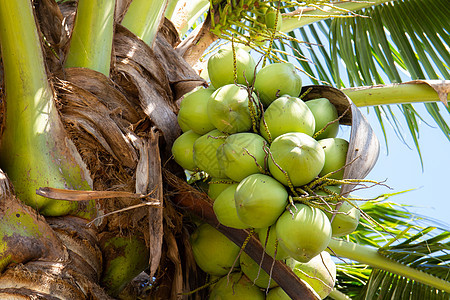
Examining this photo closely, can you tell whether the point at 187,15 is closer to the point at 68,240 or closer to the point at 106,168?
the point at 106,168

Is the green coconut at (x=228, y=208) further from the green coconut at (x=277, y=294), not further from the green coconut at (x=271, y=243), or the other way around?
the green coconut at (x=277, y=294)

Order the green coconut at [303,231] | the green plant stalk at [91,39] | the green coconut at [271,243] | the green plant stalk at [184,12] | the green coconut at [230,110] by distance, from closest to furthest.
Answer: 1. the green coconut at [303,231]
2. the green coconut at [271,243]
3. the green coconut at [230,110]
4. the green plant stalk at [91,39]
5. the green plant stalk at [184,12]

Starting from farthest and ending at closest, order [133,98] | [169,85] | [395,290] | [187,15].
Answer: [187,15] → [395,290] → [169,85] → [133,98]

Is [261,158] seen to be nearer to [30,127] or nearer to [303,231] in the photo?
[303,231]

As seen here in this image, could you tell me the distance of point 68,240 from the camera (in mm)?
1309

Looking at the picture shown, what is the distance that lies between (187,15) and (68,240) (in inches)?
50.9

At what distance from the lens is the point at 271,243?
1221mm

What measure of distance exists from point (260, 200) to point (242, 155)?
15cm

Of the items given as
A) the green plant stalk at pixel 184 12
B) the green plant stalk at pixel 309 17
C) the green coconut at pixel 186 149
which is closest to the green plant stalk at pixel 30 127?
the green coconut at pixel 186 149

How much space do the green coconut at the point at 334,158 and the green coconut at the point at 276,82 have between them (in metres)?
0.21

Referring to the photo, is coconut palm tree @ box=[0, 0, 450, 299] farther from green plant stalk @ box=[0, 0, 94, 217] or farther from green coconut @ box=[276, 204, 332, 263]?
green coconut @ box=[276, 204, 332, 263]

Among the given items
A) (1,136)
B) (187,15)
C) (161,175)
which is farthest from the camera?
(187,15)

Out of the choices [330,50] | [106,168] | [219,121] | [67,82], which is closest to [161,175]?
[106,168]

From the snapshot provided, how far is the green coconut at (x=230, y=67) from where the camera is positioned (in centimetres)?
146
